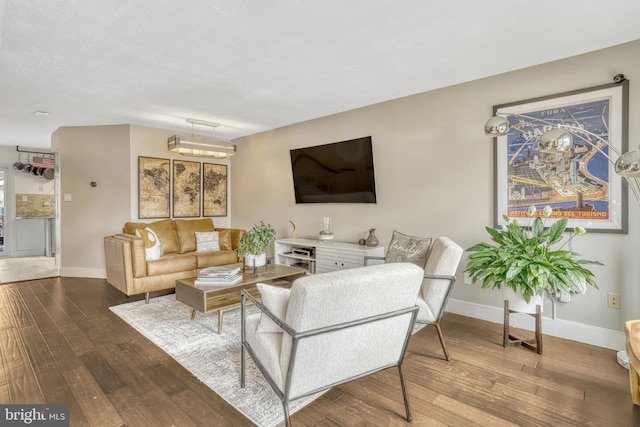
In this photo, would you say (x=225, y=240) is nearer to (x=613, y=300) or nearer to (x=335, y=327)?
(x=335, y=327)

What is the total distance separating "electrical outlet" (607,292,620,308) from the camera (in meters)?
2.61

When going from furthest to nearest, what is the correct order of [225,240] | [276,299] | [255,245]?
1. [225,240]
2. [255,245]
3. [276,299]

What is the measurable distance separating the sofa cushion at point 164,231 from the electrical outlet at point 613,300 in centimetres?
489

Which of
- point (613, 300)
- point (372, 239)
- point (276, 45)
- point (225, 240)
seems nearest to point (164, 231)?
point (225, 240)

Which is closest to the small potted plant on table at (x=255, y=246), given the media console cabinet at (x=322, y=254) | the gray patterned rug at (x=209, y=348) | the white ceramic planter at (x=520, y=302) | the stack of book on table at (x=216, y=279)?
the stack of book on table at (x=216, y=279)

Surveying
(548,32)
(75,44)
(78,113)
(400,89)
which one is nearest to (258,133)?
(78,113)

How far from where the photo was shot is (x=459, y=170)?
338cm

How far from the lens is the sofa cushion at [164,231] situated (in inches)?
175

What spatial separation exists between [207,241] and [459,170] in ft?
11.5

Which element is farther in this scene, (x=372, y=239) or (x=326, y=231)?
(x=326, y=231)

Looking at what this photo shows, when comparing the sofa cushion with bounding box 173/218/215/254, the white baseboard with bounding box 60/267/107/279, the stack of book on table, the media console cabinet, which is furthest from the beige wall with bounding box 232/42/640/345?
the white baseboard with bounding box 60/267/107/279

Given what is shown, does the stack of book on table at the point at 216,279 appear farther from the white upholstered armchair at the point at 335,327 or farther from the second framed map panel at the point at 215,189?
the second framed map panel at the point at 215,189

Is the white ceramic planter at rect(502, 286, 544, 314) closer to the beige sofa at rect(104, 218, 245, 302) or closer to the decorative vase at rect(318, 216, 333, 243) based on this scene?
the decorative vase at rect(318, 216, 333, 243)

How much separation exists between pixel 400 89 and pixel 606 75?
1730 millimetres
